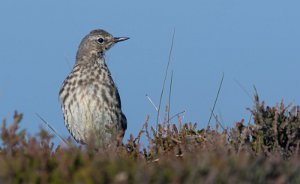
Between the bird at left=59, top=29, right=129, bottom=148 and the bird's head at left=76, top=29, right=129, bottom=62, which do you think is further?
the bird's head at left=76, top=29, right=129, bottom=62

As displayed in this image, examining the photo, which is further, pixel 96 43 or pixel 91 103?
pixel 96 43

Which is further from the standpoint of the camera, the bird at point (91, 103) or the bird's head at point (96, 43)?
the bird's head at point (96, 43)

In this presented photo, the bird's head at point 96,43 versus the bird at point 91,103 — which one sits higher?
the bird's head at point 96,43

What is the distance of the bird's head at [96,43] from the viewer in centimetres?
1081

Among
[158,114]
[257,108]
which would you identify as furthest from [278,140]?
[158,114]

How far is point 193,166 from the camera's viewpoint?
4.39m

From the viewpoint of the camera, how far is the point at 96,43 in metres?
10.9

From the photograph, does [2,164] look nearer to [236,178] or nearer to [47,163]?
[47,163]

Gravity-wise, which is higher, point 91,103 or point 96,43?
point 96,43

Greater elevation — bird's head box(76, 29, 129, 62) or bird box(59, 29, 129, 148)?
bird's head box(76, 29, 129, 62)

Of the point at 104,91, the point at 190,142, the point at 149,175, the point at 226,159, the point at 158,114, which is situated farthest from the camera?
the point at 104,91

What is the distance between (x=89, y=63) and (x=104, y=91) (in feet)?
2.97

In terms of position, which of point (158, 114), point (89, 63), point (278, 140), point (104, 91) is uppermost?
point (89, 63)

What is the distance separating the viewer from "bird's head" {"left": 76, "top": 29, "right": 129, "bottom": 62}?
1081cm
